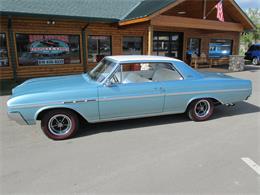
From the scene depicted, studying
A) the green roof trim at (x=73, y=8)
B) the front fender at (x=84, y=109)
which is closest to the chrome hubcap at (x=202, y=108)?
the front fender at (x=84, y=109)

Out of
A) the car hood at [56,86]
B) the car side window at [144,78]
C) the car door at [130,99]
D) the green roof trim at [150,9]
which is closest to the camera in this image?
the car hood at [56,86]

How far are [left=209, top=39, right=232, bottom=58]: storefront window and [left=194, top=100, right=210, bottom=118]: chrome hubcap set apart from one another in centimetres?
1323

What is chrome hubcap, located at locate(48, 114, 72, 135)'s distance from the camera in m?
3.89

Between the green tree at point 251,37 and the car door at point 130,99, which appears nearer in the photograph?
the car door at point 130,99

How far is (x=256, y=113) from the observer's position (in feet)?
17.8

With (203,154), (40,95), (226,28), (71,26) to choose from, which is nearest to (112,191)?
(203,154)

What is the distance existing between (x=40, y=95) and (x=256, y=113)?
510cm

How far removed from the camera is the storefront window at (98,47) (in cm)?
1219

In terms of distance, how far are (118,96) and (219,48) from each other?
1568 centimetres

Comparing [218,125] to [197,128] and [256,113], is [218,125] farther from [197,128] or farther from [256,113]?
[256,113]

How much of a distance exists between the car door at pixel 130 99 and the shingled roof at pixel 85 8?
6160 millimetres

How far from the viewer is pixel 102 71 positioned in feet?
14.5

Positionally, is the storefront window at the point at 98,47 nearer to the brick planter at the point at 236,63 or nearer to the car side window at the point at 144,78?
the car side window at the point at 144,78

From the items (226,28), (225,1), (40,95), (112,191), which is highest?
(225,1)
